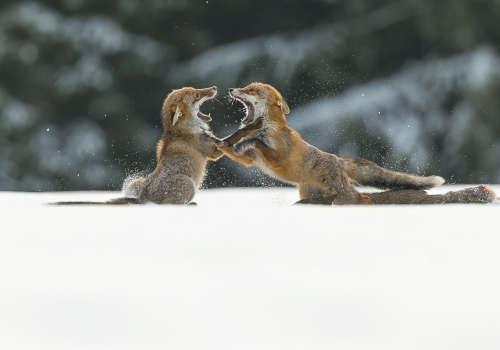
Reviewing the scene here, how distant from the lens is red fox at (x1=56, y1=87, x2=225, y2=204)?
5570 millimetres

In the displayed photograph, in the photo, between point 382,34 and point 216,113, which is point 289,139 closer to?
point 216,113

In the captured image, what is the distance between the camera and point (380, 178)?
5.89m

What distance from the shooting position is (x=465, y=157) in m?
13.8

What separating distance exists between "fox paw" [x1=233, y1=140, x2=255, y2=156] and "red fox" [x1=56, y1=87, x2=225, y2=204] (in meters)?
0.49

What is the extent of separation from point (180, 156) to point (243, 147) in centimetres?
69

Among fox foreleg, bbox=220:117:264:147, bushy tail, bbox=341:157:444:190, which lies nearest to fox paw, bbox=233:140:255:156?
fox foreleg, bbox=220:117:264:147

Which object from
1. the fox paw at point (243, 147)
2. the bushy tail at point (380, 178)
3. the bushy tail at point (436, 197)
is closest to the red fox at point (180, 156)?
the fox paw at point (243, 147)

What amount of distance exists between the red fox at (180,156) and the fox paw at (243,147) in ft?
1.62

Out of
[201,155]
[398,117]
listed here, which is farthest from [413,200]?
[398,117]

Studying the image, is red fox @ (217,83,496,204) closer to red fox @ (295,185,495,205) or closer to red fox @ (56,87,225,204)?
red fox @ (295,185,495,205)

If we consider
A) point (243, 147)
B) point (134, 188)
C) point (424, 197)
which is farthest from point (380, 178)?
point (134, 188)

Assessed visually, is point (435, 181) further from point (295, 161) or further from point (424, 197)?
point (295, 161)

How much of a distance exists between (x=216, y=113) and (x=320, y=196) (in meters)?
9.38

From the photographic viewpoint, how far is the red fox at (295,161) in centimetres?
548
